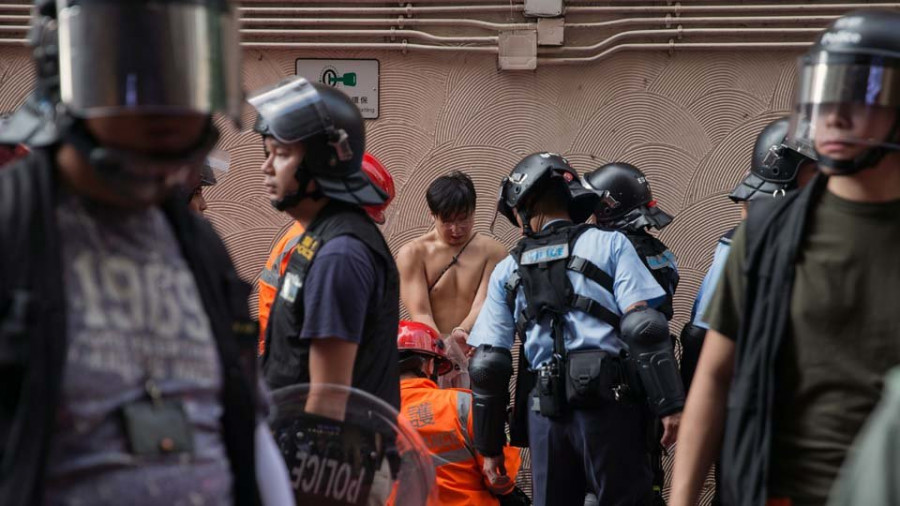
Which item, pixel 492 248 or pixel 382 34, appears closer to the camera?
pixel 492 248

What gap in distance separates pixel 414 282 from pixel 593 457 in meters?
2.23

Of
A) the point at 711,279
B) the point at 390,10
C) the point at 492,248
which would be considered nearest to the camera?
the point at 711,279

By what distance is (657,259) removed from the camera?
6582 millimetres

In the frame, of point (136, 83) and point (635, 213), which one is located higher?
point (136, 83)

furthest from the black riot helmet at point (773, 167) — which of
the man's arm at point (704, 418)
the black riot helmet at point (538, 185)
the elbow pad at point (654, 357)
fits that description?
the man's arm at point (704, 418)

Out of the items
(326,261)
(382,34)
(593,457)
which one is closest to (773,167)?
(593,457)

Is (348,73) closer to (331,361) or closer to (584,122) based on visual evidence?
(584,122)

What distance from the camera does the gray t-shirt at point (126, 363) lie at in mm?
1882

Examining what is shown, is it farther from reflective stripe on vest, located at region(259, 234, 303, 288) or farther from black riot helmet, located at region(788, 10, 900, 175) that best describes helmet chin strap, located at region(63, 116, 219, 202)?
reflective stripe on vest, located at region(259, 234, 303, 288)

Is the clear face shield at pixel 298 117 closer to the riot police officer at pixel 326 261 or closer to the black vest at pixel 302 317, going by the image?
the riot police officer at pixel 326 261

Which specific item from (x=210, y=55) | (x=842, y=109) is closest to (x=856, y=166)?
(x=842, y=109)

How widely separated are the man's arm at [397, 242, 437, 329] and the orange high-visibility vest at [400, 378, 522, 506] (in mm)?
1652

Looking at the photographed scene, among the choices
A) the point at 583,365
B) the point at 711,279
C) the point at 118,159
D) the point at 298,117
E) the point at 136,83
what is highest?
the point at 136,83

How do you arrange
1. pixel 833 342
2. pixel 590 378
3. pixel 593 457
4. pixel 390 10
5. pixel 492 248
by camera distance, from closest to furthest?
pixel 833 342 → pixel 590 378 → pixel 593 457 → pixel 492 248 → pixel 390 10
